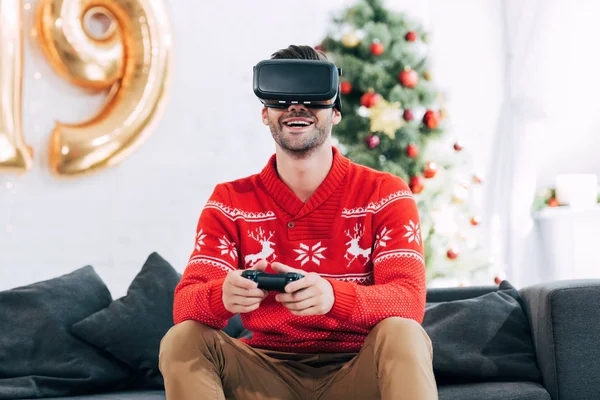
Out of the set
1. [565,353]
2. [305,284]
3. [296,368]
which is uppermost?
[305,284]

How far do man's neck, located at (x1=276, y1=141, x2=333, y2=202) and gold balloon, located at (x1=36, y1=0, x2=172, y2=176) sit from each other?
5.49 ft

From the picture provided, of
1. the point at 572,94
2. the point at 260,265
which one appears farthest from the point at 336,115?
the point at 572,94

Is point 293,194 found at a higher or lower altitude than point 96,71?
lower

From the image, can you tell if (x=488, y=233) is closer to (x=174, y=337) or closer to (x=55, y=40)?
(x=55, y=40)

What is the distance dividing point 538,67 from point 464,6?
2.01 feet

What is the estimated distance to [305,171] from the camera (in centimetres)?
185

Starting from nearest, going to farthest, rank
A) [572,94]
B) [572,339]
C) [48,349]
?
[572,339], [48,349], [572,94]

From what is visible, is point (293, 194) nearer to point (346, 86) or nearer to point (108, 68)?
point (108, 68)

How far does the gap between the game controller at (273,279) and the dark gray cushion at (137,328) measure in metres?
1.03

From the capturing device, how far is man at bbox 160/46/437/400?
148 centimetres

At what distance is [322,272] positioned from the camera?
1761mm

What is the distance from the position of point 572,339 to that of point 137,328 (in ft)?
4.21

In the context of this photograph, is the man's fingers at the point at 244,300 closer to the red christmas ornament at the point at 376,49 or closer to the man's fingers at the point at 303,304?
the man's fingers at the point at 303,304

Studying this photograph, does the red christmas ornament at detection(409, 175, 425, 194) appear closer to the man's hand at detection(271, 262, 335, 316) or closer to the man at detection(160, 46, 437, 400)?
the man at detection(160, 46, 437, 400)
